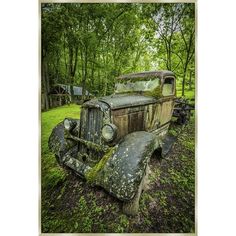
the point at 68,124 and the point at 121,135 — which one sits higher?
the point at 68,124

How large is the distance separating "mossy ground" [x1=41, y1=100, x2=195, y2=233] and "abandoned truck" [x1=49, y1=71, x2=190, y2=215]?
0.59 ft

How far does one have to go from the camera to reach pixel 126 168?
6.66 ft

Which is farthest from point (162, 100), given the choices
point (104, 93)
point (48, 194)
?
point (48, 194)

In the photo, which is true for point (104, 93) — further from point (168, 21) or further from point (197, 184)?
point (197, 184)

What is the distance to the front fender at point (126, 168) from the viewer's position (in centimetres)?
196

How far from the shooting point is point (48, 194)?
2684 millimetres

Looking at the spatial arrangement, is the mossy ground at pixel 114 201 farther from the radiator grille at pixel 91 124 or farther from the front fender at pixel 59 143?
the radiator grille at pixel 91 124

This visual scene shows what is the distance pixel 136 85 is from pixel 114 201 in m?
1.73

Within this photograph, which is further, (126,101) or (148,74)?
(148,74)

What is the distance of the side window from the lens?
326 centimetres

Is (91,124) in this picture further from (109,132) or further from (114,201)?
(114,201)

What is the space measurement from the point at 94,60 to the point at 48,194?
6.33ft

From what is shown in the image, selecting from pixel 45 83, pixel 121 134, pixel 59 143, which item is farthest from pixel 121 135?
pixel 45 83

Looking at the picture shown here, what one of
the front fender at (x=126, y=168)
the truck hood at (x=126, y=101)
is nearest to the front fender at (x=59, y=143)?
the truck hood at (x=126, y=101)
